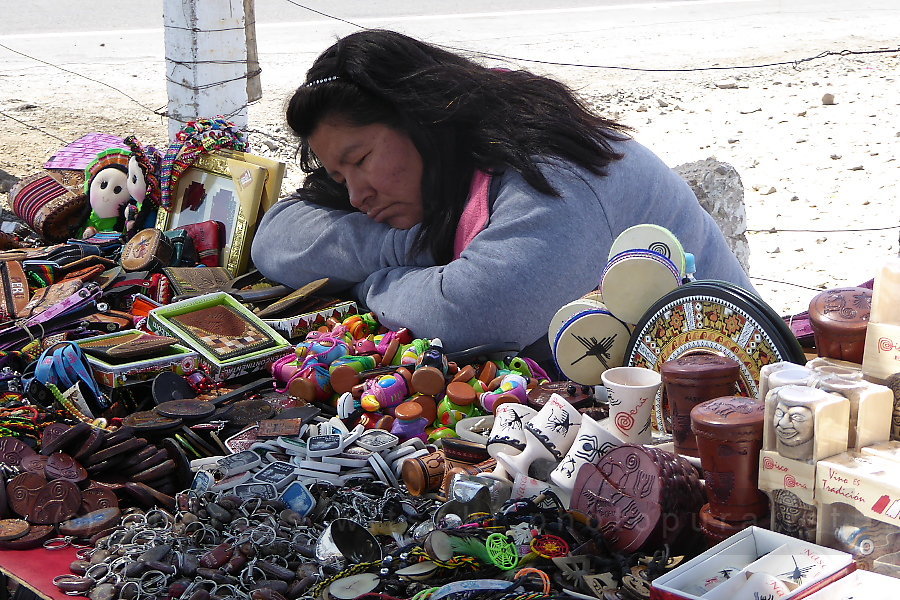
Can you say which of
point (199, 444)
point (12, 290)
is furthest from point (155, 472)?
point (12, 290)

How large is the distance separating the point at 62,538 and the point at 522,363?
105 centimetres

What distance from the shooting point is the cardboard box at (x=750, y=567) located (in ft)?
3.99

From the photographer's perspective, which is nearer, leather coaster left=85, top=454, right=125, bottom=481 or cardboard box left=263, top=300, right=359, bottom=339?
leather coaster left=85, top=454, right=125, bottom=481

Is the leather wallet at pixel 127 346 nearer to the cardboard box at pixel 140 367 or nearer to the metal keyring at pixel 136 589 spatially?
the cardboard box at pixel 140 367

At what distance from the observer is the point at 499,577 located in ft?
4.70

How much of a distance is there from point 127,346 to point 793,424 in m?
1.68

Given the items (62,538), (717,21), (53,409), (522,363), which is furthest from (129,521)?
(717,21)

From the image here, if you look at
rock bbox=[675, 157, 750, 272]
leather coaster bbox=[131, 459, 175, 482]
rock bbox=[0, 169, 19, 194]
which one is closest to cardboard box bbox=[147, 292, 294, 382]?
leather coaster bbox=[131, 459, 175, 482]

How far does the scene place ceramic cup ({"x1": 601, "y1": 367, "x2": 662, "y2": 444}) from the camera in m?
1.63

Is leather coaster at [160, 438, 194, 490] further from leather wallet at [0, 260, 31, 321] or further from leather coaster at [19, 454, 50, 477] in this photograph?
leather wallet at [0, 260, 31, 321]

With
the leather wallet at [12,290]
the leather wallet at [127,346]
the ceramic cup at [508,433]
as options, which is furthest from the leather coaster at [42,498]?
the leather wallet at [12,290]

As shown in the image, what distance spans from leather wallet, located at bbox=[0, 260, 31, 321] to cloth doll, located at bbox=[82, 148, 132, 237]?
0.52m

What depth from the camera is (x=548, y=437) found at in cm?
163

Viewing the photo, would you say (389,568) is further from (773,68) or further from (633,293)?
(773,68)
